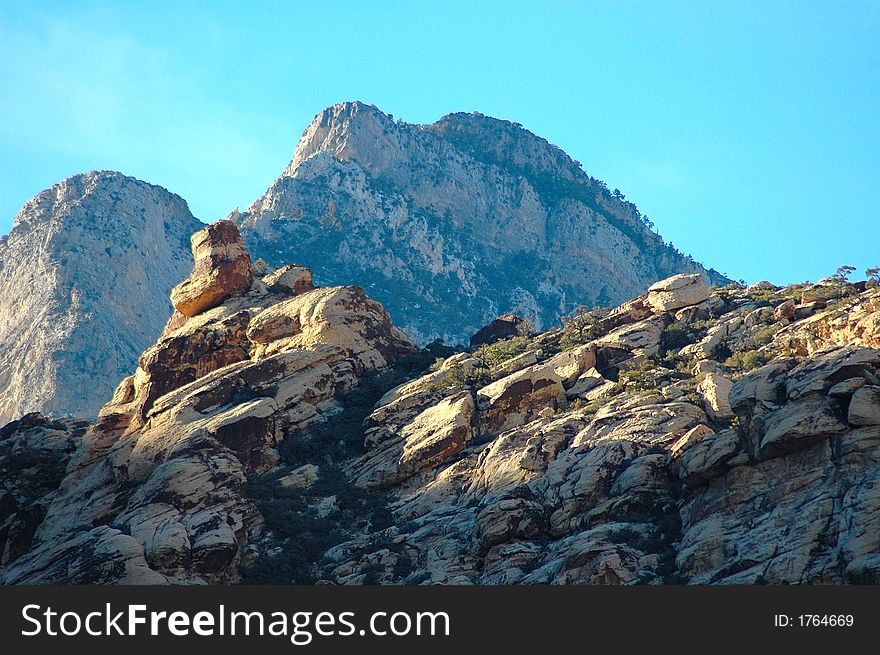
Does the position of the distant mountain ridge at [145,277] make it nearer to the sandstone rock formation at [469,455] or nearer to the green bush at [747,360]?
the sandstone rock formation at [469,455]

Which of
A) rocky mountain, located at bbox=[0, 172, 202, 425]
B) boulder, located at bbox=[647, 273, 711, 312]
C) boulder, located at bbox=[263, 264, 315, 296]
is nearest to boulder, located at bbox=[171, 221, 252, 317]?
boulder, located at bbox=[263, 264, 315, 296]

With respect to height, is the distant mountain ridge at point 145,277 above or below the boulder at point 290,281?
above

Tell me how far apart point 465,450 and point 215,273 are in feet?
116


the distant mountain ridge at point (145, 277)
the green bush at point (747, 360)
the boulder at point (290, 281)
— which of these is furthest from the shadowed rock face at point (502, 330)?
the distant mountain ridge at point (145, 277)

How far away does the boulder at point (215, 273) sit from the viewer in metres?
97.9

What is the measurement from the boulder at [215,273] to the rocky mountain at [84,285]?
4697 centimetres

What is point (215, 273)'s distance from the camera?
98625 millimetres

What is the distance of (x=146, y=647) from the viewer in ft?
129

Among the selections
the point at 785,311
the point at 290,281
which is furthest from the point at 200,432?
the point at 785,311

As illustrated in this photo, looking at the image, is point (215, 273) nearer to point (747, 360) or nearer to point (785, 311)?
point (747, 360)

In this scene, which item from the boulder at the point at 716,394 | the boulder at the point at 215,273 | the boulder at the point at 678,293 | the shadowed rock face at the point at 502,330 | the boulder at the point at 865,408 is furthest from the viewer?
the shadowed rock face at the point at 502,330

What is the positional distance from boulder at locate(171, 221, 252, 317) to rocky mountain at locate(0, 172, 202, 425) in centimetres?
4697

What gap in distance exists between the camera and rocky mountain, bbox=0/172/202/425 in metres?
146

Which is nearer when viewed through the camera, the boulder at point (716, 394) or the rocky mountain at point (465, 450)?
the rocky mountain at point (465, 450)
